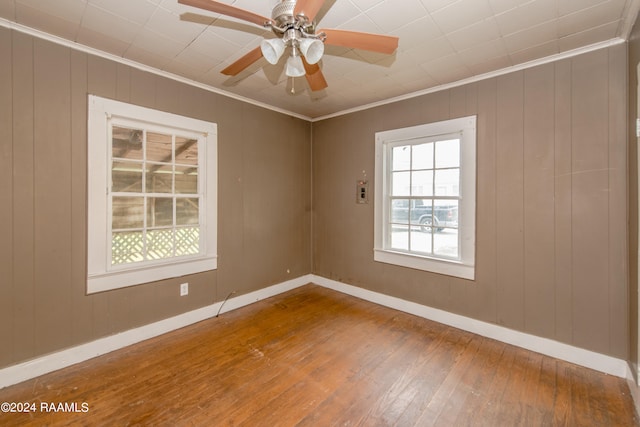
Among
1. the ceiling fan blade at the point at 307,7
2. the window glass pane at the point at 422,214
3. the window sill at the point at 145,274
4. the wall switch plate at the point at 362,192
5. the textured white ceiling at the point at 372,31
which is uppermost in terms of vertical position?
the textured white ceiling at the point at 372,31

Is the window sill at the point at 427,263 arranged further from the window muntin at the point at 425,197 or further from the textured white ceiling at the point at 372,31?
the textured white ceiling at the point at 372,31

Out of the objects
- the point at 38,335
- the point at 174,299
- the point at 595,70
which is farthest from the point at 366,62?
the point at 38,335

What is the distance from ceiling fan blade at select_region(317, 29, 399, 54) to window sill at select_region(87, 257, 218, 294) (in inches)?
99.9

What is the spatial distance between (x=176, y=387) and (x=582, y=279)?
10.8 feet

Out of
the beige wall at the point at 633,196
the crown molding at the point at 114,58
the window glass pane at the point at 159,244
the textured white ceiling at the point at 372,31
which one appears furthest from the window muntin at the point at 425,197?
the window glass pane at the point at 159,244

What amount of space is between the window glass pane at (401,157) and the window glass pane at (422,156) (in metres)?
0.07

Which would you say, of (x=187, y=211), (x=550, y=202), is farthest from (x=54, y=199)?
(x=550, y=202)

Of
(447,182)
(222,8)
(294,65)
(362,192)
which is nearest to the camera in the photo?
(222,8)

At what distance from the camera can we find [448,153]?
3102mm

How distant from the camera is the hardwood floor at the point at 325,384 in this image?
178cm

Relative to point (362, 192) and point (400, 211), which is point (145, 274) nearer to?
point (362, 192)

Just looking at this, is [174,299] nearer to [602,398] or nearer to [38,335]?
[38,335]

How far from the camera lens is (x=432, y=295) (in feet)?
10.5

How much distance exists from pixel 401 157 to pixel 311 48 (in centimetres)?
225
